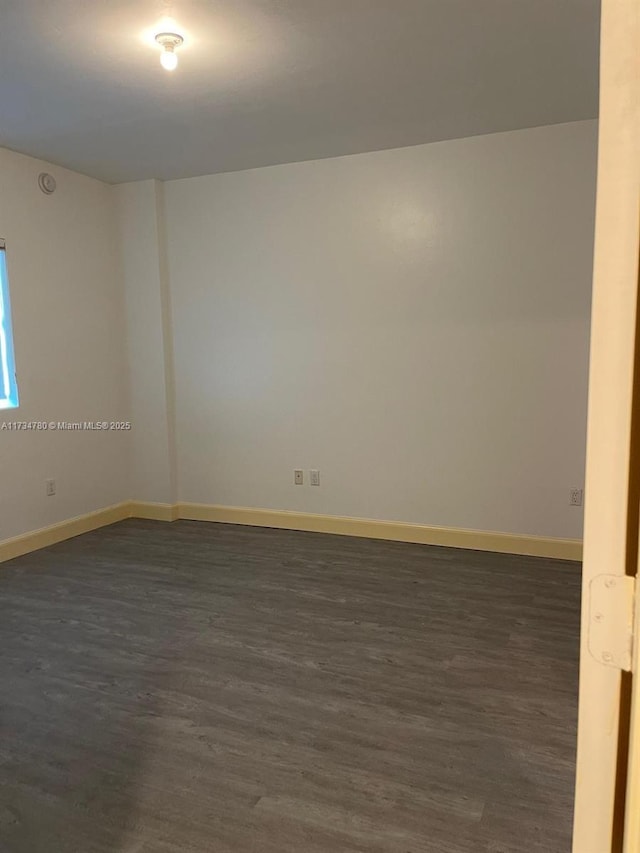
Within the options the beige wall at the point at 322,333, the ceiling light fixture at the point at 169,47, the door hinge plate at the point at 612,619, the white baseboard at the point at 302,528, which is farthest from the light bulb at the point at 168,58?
the white baseboard at the point at 302,528

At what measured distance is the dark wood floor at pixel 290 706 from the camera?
174 cm

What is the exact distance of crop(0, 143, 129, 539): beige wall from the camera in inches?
158

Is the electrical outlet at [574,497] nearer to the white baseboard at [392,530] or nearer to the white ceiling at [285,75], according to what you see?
the white baseboard at [392,530]

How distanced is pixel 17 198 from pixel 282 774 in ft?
12.2

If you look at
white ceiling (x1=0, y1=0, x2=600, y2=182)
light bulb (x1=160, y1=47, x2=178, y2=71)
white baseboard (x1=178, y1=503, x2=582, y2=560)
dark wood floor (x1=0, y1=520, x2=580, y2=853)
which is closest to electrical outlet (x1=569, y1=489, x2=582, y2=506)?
white baseboard (x1=178, y1=503, x2=582, y2=560)

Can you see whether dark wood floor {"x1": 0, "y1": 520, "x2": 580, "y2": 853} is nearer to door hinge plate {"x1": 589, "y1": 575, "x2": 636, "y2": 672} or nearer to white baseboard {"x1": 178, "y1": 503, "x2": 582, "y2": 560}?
white baseboard {"x1": 178, "y1": 503, "x2": 582, "y2": 560}

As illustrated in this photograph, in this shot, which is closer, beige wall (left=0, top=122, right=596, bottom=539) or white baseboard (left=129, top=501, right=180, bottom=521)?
beige wall (left=0, top=122, right=596, bottom=539)

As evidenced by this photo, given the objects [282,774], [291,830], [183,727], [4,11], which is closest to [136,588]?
[183,727]

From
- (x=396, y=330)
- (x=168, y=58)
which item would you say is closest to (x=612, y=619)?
(x=168, y=58)

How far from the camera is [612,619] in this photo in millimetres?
639

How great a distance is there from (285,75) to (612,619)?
288 centimetres

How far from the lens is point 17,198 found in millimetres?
3975

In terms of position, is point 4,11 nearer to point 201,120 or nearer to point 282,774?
point 201,120

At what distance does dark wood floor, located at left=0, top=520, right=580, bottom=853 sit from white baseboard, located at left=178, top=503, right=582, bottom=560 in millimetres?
150
